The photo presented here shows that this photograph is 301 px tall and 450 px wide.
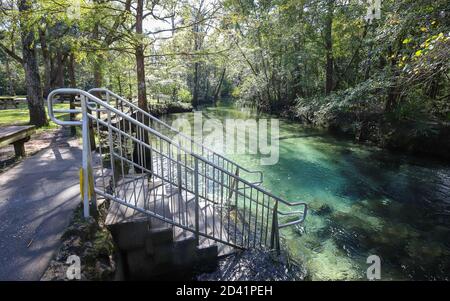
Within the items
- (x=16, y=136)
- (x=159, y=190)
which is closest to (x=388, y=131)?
(x=159, y=190)

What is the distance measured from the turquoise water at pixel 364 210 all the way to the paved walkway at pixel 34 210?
3236mm

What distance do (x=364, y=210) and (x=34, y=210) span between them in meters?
5.86

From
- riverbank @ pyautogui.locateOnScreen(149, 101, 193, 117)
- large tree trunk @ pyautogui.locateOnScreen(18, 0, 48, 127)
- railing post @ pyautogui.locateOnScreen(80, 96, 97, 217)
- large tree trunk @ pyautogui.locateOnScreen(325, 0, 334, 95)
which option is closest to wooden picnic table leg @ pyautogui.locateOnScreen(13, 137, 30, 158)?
railing post @ pyautogui.locateOnScreen(80, 96, 97, 217)

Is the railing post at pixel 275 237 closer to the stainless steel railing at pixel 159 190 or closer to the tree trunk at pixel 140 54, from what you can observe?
the stainless steel railing at pixel 159 190

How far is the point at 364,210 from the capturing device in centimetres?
529

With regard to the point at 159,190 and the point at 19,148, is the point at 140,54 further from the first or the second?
the point at 159,190

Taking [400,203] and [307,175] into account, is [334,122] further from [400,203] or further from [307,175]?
[400,203]

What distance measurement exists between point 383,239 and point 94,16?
7.18m

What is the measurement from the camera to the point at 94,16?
517 cm

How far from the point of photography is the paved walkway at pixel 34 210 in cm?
211

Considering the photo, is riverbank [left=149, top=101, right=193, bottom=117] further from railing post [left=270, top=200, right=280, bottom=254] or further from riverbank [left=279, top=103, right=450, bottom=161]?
railing post [left=270, top=200, right=280, bottom=254]

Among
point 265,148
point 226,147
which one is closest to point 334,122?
point 265,148

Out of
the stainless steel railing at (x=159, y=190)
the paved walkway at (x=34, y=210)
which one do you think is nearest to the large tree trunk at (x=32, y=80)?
the paved walkway at (x=34, y=210)

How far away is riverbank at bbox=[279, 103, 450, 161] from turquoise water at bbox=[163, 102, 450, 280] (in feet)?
2.35
